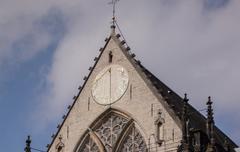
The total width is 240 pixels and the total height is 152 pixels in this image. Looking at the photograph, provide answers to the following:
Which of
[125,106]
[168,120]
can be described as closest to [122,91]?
[125,106]

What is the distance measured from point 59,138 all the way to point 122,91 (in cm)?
355

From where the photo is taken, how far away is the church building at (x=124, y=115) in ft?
94.2

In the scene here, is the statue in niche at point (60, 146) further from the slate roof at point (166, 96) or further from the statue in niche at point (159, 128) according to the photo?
the statue in niche at point (159, 128)

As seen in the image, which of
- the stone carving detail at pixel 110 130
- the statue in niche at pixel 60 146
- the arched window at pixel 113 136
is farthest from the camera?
the statue in niche at pixel 60 146

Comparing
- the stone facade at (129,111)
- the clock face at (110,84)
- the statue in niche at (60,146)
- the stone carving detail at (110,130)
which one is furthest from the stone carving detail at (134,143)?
the statue in niche at (60,146)

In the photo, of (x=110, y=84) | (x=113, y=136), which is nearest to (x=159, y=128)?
(x=113, y=136)

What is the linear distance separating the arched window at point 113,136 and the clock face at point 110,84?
618mm

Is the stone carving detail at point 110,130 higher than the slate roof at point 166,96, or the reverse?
the slate roof at point 166,96

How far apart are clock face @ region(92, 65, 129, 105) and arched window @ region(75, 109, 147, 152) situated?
0.62 m

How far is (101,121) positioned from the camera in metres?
31.5

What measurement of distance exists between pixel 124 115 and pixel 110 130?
91cm

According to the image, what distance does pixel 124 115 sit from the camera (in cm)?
3072

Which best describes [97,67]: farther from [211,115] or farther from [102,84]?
[211,115]

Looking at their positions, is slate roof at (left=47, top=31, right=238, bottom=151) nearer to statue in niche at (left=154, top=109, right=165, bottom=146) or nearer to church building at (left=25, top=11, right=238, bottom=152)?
church building at (left=25, top=11, right=238, bottom=152)
